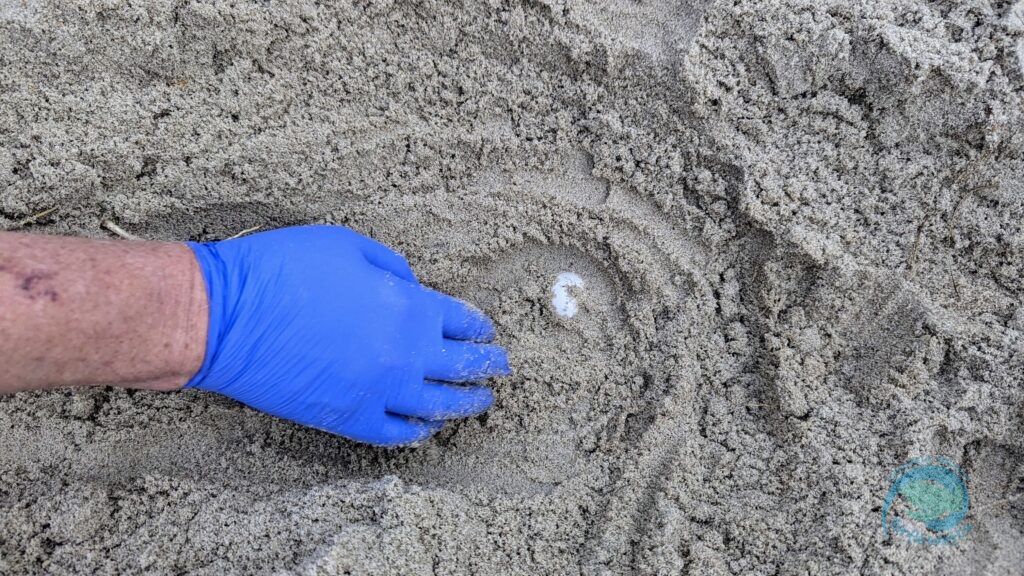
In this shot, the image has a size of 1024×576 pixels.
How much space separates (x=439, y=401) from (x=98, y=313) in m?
0.76

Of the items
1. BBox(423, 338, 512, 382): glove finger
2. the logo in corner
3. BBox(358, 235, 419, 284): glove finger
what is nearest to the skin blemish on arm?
BBox(358, 235, 419, 284): glove finger

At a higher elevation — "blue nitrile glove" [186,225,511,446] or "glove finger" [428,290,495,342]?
"glove finger" [428,290,495,342]

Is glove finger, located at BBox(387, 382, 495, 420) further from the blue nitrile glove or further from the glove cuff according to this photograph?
the glove cuff

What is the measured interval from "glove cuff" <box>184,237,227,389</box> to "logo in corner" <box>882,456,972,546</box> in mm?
1554

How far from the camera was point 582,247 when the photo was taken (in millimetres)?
1880

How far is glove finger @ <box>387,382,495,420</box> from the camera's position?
1.70m

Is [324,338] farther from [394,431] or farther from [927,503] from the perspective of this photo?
[927,503]

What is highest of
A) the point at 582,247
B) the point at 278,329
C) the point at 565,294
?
the point at 582,247

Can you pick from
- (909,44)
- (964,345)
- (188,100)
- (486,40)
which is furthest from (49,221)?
(964,345)

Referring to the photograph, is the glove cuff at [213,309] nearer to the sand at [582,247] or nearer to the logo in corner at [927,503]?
the sand at [582,247]

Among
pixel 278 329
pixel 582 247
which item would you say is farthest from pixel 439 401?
pixel 582 247

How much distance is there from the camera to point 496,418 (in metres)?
1.84

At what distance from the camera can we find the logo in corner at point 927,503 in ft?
5.21

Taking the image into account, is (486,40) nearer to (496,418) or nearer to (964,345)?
(496,418)
